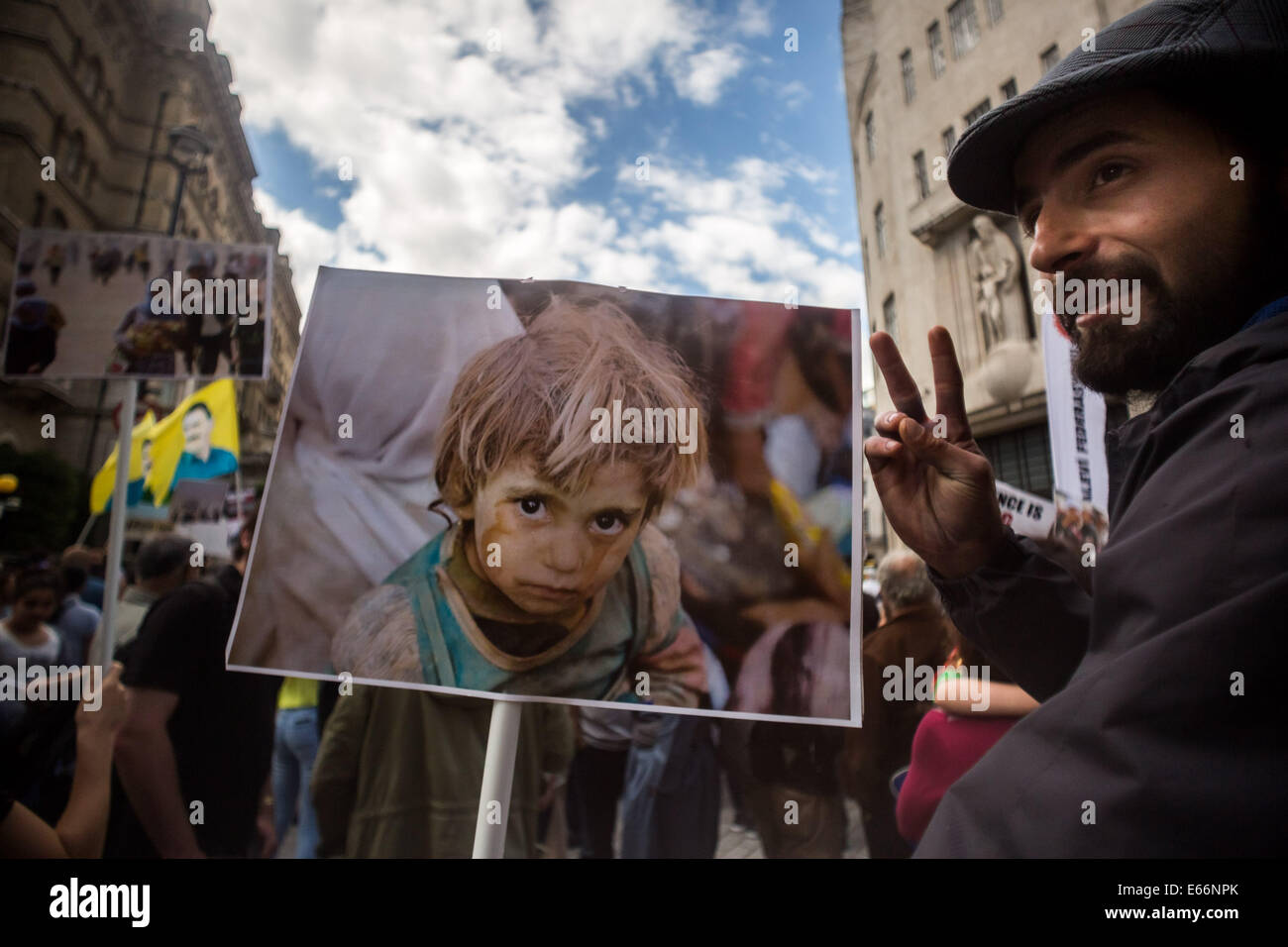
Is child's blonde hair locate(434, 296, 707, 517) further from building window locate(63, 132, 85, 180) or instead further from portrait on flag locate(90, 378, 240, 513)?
portrait on flag locate(90, 378, 240, 513)

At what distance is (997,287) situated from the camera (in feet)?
8.40

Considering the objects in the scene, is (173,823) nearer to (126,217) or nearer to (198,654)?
(198,654)

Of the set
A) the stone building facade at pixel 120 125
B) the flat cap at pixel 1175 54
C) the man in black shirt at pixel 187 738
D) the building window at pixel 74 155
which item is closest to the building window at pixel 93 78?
the stone building facade at pixel 120 125

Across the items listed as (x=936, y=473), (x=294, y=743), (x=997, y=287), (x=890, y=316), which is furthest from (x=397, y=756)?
(x=997, y=287)

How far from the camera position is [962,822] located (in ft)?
2.44

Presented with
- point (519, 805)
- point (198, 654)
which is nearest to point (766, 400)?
point (519, 805)

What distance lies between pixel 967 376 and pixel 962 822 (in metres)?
2.35

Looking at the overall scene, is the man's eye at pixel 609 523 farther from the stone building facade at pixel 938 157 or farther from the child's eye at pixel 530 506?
the stone building facade at pixel 938 157

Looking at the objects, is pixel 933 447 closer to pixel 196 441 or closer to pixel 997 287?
pixel 997 287

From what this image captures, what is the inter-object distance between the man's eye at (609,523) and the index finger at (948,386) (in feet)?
2.41

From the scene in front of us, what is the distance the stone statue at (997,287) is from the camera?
2.44 m

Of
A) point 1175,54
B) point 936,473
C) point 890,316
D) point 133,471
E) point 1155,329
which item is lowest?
point 936,473

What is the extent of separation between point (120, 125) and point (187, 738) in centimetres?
411

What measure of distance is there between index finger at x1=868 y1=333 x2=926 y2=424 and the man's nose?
0.28 meters
